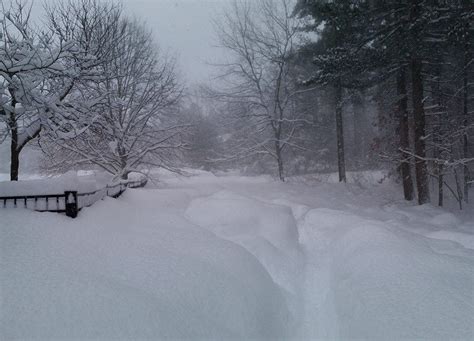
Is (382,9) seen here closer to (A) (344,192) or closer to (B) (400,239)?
(A) (344,192)

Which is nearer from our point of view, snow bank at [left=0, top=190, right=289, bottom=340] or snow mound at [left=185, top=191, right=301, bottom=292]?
snow bank at [left=0, top=190, right=289, bottom=340]

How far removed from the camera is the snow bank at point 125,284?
133 inches

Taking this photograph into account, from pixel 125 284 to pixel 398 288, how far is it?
3902 mm

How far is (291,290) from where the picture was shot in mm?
5672

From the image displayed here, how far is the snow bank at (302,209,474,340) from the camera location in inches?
147

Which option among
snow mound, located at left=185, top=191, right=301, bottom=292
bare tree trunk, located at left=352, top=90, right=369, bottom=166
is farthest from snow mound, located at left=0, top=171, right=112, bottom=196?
bare tree trunk, located at left=352, top=90, right=369, bottom=166

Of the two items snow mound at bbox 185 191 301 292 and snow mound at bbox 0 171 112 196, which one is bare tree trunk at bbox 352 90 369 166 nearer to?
snow mound at bbox 185 191 301 292

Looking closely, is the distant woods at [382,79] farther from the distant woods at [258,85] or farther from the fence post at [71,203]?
the fence post at [71,203]

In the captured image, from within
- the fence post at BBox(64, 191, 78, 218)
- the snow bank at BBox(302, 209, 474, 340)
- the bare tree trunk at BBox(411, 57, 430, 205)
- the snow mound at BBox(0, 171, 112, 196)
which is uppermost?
the bare tree trunk at BBox(411, 57, 430, 205)

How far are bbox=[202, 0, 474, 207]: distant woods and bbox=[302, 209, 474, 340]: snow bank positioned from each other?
6.38m

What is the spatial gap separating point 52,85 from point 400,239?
35.3 feet

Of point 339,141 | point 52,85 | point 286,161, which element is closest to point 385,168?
point 339,141

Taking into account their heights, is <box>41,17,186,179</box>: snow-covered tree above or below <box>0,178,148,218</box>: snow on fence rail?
above

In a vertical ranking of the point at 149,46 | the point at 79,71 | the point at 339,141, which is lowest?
the point at 339,141
